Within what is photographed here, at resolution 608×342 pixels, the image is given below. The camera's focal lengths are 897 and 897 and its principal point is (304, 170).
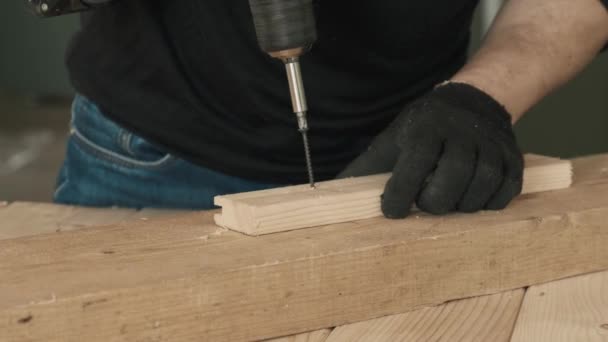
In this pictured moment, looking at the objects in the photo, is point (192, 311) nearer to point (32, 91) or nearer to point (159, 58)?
point (159, 58)

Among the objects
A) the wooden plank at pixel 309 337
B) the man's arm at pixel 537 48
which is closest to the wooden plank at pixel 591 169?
the man's arm at pixel 537 48

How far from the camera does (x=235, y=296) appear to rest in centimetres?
112

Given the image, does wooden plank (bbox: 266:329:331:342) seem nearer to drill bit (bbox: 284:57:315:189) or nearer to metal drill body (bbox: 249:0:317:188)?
drill bit (bbox: 284:57:315:189)

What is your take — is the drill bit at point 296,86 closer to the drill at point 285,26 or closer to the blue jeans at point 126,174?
the drill at point 285,26

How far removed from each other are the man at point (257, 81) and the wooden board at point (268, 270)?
0.22m

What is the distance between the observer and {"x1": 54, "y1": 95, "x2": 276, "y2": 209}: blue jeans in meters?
1.84

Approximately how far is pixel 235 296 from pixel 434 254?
295mm

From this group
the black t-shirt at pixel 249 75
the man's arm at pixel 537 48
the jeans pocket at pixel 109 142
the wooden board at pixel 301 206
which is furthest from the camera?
the jeans pocket at pixel 109 142

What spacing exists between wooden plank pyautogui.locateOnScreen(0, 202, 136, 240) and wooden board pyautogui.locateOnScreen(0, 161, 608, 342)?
0.33 meters

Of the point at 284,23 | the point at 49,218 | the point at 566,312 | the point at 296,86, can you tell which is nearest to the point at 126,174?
the point at 49,218

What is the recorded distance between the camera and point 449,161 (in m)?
1.31

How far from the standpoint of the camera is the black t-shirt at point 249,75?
1.69m

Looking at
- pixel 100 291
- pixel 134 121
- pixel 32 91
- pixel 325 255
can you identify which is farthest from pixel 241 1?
pixel 32 91

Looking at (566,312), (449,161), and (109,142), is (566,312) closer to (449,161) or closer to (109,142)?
(449,161)
